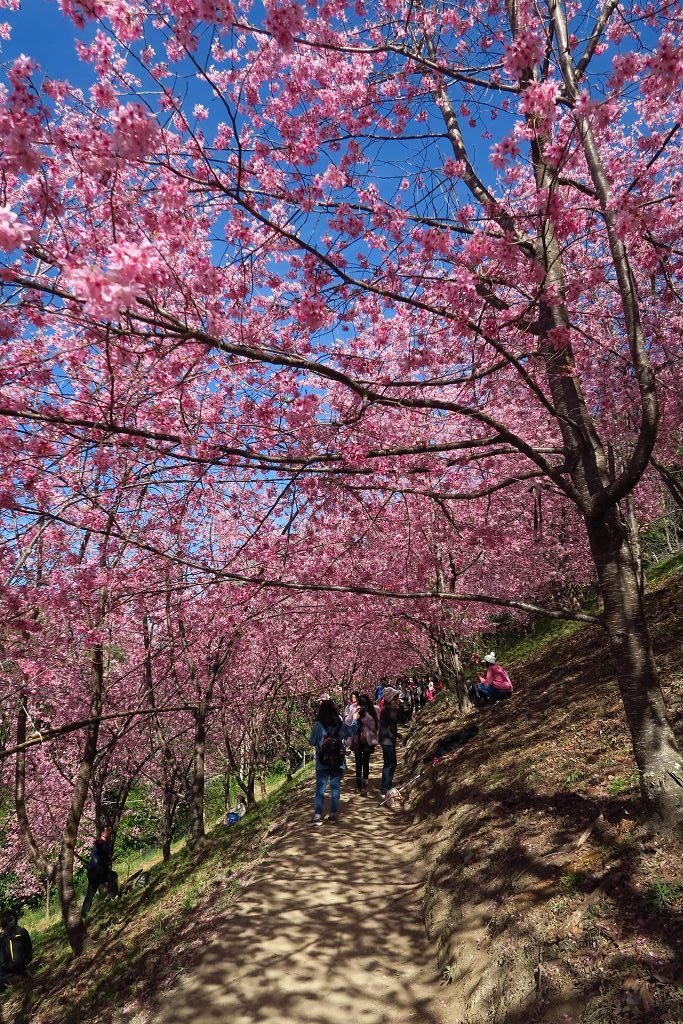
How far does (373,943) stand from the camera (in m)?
5.86

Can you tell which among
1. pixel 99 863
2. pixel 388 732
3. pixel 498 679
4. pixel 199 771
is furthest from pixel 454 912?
pixel 99 863

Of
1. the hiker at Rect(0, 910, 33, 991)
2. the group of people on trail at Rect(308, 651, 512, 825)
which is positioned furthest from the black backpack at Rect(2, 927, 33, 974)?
the group of people on trail at Rect(308, 651, 512, 825)

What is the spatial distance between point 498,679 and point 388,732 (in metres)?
2.96

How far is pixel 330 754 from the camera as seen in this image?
9.73 m

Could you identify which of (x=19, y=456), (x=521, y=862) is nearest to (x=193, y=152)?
(x=19, y=456)

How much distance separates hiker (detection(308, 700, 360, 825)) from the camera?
9742 mm

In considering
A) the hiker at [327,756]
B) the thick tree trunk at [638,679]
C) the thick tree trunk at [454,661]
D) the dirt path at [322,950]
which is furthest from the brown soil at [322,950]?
the thick tree trunk at [454,661]

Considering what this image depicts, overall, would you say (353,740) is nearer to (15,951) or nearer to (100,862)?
(100,862)

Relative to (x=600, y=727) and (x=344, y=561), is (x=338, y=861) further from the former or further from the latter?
(x=344, y=561)

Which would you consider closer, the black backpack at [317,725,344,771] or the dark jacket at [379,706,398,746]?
the black backpack at [317,725,344,771]

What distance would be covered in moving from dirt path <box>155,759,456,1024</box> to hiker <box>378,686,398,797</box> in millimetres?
2667

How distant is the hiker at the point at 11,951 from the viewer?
9.38 m

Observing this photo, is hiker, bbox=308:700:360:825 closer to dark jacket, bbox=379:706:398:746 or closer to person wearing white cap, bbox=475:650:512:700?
dark jacket, bbox=379:706:398:746

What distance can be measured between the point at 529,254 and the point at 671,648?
19.7 ft
